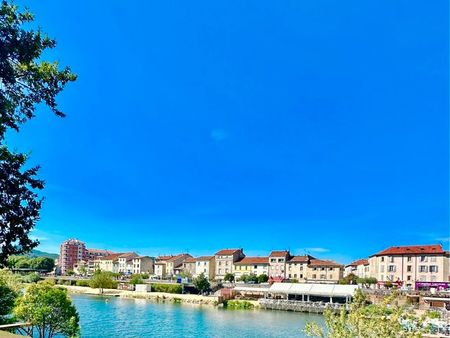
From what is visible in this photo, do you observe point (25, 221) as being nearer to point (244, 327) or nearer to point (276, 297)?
point (244, 327)

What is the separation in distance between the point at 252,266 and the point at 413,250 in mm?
37103

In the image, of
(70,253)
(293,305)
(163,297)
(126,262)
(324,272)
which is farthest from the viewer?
(70,253)

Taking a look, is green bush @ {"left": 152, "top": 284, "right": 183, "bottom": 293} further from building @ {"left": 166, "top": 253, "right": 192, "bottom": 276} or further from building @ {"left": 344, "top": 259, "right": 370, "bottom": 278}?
building @ {"left": 344, "top": 259, "right": 370, "bottom": 278}

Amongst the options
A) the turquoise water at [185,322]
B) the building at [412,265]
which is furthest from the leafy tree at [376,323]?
the building at [412,265]

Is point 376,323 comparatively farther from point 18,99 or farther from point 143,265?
point 143,265

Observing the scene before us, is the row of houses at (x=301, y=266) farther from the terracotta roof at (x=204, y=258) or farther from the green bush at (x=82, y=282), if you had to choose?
the green bush at (x=82, y=282)

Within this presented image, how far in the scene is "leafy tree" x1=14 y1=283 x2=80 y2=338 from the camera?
80.0 feet

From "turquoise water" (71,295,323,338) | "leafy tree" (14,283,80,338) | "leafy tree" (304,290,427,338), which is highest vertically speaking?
"leafy tree" (304,290,427,338)

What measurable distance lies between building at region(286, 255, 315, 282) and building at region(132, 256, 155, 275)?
5113 centimetres

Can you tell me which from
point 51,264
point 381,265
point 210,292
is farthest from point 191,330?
point 51,264

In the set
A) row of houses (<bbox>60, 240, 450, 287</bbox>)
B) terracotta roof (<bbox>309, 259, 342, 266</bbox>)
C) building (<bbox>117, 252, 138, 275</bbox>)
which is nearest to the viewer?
row of houses (<bbox>60, 240, 450, 287</bbox>)

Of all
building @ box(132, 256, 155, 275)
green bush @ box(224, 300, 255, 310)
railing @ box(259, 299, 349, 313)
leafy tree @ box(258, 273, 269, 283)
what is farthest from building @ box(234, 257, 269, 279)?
building @ box(132, 256, 155, 275)

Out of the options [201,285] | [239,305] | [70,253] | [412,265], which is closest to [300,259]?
[201,285]

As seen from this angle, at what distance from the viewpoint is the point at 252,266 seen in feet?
313
